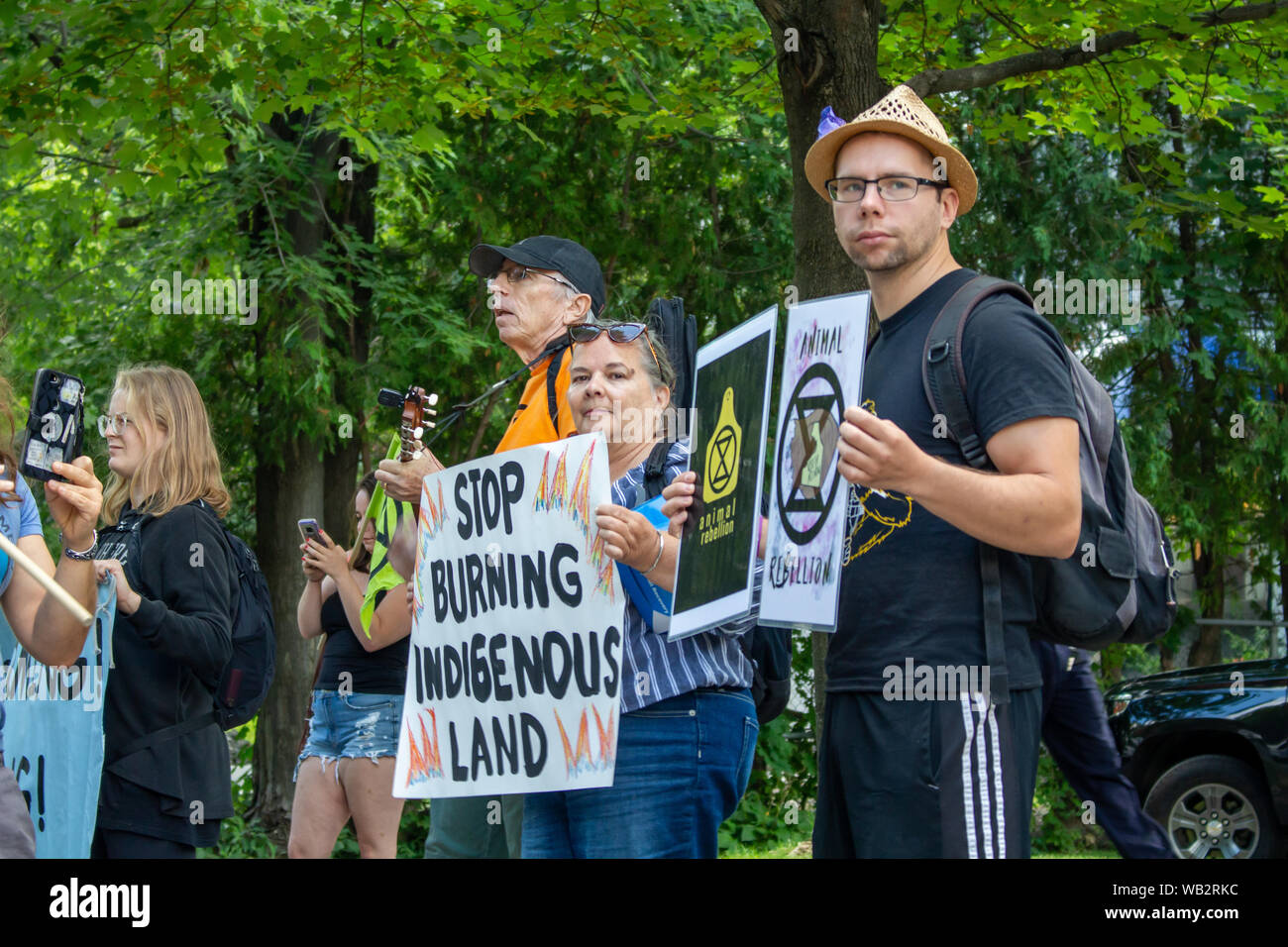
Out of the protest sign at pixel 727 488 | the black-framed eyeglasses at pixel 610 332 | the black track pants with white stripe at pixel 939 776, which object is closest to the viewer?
the black track pants with white stripe at pixel 939 776

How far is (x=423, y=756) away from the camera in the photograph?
3.85 meters

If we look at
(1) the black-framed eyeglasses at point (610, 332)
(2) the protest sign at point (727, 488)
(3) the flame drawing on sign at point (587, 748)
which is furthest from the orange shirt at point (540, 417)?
(3) the flame drawing on sign at point (587, 748)

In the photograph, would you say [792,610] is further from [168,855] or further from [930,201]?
[168,855]

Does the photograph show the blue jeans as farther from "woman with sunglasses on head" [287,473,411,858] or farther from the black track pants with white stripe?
"woman with sunglasses on head" [287,473,411,858]

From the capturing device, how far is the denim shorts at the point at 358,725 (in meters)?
5.45

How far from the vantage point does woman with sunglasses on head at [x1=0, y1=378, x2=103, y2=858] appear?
136 inches

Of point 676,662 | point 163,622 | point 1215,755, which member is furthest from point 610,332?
point 1215,755

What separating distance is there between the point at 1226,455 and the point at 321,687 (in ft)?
31.9

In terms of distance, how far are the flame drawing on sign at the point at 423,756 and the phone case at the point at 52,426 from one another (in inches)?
45.2

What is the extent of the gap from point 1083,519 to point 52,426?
8.29 ft

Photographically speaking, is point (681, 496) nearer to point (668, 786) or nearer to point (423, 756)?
point (668, 786)

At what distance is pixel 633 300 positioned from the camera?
12.0 m

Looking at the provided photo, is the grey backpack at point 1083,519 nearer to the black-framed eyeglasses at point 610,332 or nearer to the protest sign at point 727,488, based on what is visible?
the protest sign at point 727,488

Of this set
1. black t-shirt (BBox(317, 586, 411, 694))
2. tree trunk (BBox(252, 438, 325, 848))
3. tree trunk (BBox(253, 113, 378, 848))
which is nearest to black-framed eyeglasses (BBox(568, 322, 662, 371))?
black t-shirt (BBox(317, 586, 411, 694))
